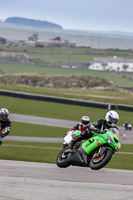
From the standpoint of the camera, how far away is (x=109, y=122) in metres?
12.4

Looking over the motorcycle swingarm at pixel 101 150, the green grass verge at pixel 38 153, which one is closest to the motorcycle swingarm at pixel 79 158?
the motorcycle swingarm at pixel 101 150

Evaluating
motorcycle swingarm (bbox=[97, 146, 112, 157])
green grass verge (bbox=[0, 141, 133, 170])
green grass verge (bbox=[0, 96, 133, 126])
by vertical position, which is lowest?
green grass verge (bbox=[0, 96, 133, 126])

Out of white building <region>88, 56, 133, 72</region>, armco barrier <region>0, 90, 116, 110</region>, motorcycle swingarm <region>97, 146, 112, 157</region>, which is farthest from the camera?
white building <region>88, 56, 133, 72</region>

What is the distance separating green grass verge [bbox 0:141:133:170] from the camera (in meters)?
18.7

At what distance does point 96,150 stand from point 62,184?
187 centimetres

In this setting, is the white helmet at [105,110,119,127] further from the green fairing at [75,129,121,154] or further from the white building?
the white building

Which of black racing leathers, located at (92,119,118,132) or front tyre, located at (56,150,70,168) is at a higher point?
black racing leathers, located at (92,119,118,132)

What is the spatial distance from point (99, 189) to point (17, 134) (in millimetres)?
19105

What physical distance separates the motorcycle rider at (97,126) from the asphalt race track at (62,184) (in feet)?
3.67

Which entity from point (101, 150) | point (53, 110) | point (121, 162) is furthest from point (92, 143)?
point (53, 110)

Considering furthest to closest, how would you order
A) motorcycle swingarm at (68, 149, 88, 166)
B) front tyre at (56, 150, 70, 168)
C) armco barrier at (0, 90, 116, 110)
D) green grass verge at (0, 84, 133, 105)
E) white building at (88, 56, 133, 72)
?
white building at (88, 56, 133, 72), green grass verge at (0, 84, 133, 105), armco barrier at (0, 90, 116, 110), front tyre at (56, 150, 70, 168), motorcycle swingarm at (68, 149, 88, 166)

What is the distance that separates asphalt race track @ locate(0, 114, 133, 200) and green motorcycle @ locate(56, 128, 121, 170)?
45 centimetres

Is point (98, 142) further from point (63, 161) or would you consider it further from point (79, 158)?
point (63, 161)

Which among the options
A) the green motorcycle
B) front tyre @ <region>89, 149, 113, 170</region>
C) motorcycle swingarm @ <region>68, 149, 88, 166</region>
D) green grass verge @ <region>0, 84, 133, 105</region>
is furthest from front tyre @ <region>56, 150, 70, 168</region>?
green grass verge @ <region>0, 84, 133, 105</region>
